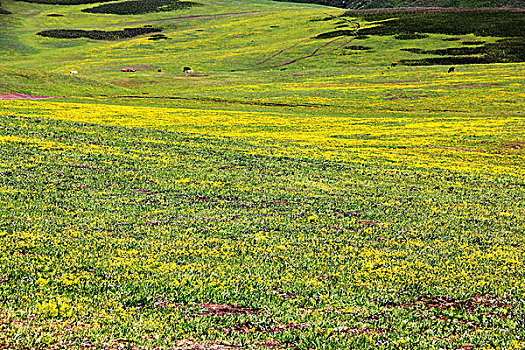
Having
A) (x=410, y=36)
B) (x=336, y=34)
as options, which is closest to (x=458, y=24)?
(x=410, y=36)

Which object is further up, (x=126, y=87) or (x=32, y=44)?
(x=32, y=44)

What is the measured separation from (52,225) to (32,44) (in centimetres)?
20550

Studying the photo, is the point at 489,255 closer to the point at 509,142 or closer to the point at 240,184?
the point at 240,184

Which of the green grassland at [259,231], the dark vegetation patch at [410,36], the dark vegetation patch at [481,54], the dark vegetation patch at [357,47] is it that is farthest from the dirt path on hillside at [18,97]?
the dark vegetation patch at [410,36]

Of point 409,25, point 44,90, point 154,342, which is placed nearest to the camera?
point 154,342

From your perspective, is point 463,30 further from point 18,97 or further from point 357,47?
point 18,97

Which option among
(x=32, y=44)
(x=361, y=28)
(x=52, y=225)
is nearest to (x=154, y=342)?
(x=52, y=225)

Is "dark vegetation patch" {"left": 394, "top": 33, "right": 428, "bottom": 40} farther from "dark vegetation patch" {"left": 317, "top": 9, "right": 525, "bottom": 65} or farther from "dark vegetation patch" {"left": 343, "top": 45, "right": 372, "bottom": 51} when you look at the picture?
"dark vegetation patch" {"left": 343, "top": 45, "right": 372, "bottom": 51}

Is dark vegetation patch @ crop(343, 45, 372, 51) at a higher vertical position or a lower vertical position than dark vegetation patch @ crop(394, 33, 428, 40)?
lower

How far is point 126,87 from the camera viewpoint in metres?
111

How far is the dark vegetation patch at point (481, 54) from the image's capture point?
133 metres

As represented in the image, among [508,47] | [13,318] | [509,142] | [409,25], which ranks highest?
[409,25]

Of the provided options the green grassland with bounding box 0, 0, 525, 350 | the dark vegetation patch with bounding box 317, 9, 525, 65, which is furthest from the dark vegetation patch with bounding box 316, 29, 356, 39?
the green grassland with bounding box 0, 0, 525, 350

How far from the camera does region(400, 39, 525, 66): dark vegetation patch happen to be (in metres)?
133
